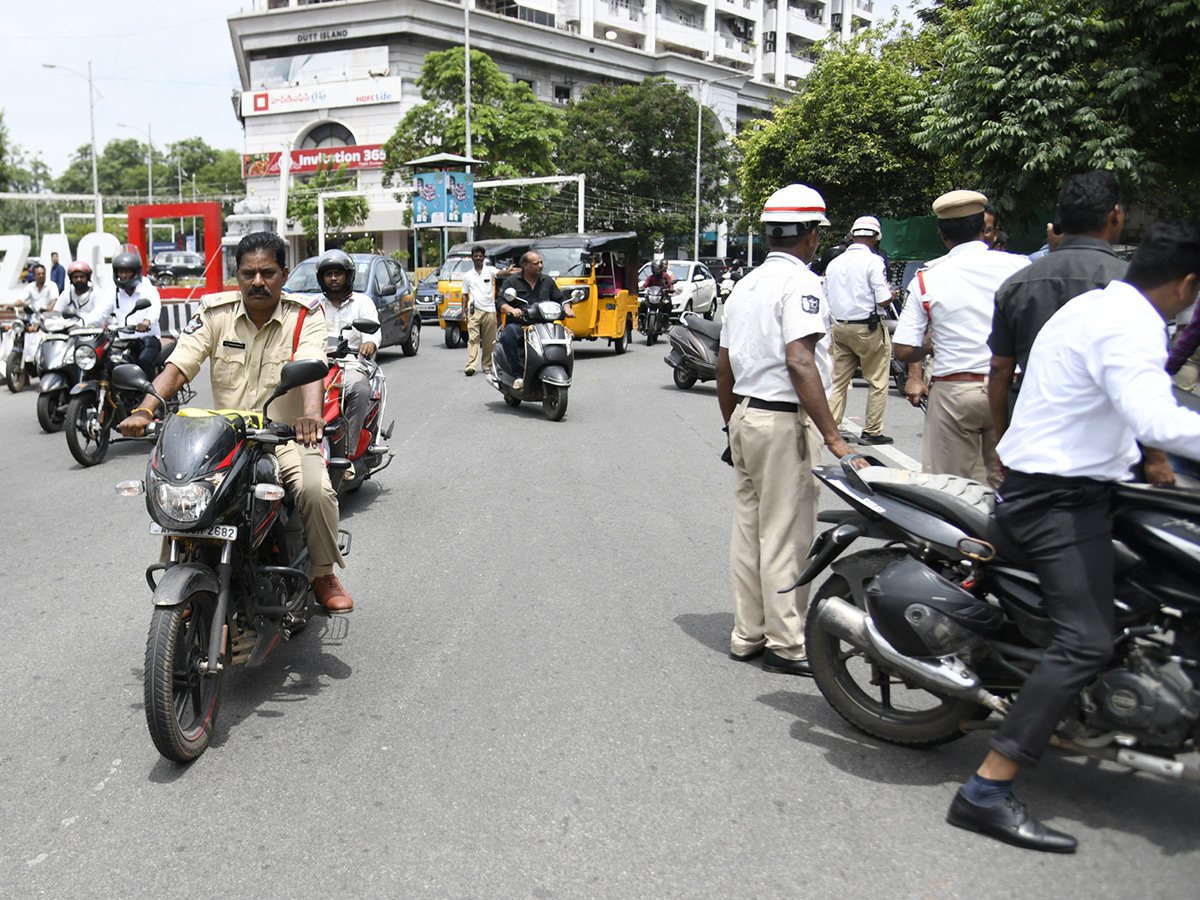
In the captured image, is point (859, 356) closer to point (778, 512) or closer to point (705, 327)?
point (705, 327)

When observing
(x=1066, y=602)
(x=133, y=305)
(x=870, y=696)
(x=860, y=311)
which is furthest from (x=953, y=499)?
(x=133, y=305)

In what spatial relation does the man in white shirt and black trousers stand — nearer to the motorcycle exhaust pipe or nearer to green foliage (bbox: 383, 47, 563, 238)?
the motorcycle exhaust pipe

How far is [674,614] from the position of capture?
5.30 m

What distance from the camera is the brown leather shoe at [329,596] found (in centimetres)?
466

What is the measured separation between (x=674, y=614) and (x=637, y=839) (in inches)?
85.8

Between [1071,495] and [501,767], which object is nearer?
[1071,495]

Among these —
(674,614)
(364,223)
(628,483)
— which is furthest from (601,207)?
(674,614)

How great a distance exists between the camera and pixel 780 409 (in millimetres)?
4473

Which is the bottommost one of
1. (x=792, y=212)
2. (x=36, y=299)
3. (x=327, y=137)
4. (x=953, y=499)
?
(x=953, y=499)

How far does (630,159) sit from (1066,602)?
53907 millimetres

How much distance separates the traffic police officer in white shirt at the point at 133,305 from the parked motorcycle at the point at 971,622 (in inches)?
327

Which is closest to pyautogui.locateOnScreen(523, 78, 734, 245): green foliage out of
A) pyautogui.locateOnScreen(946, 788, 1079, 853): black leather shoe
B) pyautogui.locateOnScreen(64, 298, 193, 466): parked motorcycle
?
pyautogui.locateOnScreen(64, 298, 193, 466): parked motorcycle

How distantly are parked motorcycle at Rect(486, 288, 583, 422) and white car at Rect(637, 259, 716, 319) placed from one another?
1401 cm

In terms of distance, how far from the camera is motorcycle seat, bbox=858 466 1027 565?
338 cm
